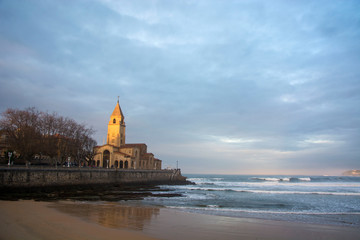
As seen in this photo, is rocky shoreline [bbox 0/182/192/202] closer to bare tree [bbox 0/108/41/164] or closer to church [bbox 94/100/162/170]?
bare tree [bbox 0/108/41/164]

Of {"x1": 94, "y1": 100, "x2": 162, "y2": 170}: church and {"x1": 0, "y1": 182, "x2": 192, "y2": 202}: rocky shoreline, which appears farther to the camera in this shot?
{"x1": 94, "y1": 100, "x2": 162, "y2": 170}: church

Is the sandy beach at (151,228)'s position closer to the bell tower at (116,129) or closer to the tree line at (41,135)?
the tree line at (41,135)

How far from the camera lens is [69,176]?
3400cm

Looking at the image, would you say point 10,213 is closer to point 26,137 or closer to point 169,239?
point 169,239

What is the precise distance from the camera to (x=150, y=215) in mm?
15188

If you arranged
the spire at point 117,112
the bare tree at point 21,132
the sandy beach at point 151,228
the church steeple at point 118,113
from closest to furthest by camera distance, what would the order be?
the sandy beach at point 151,228 < the bare tree at point 21,132 < the church steeple at point 118,113 < the spire at point 117,112

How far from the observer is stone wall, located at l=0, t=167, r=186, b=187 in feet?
85.6

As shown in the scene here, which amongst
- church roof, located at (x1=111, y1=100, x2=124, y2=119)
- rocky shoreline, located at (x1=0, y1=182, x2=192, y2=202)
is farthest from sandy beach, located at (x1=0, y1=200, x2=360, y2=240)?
church roof, located at (x1=111, y1=100, x2=124, y2=119)

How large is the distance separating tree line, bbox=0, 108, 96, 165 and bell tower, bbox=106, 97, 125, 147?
17.7m

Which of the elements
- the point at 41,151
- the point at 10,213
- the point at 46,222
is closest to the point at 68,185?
the point at 41,151

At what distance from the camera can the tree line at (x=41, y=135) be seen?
1308 inches

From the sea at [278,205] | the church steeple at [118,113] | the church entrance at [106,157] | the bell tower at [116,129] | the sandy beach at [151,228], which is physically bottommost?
the sea at [278,205]

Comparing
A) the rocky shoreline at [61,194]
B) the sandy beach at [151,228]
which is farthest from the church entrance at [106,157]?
the sandy beach at [151,228]

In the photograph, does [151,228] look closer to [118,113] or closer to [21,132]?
[21,132]
